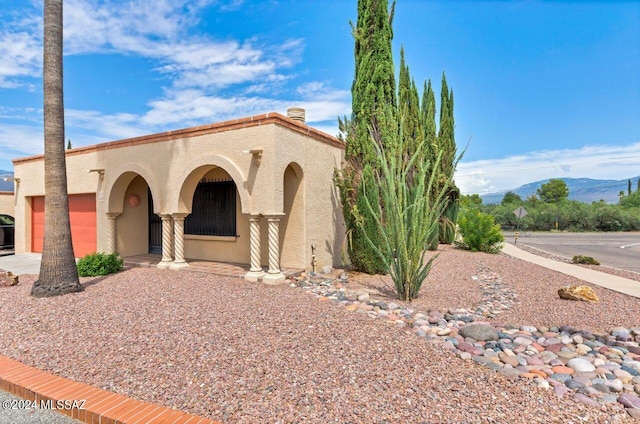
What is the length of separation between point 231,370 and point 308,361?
821 mm

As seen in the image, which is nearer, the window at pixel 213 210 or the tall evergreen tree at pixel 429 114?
the window at pixel 213 210

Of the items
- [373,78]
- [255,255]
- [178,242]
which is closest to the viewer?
[255,255]

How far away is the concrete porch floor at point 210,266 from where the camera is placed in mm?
8383

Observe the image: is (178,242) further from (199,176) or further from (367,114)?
(367,114)

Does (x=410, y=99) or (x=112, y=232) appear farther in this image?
(x=410, y=99)

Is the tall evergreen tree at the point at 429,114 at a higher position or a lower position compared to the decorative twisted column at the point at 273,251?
higher

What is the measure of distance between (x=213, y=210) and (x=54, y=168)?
444cm

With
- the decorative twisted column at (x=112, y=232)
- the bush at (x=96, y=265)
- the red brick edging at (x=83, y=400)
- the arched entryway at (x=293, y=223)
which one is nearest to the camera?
the red brick edging at (x=83, y=400)

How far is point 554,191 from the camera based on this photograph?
61.2 m

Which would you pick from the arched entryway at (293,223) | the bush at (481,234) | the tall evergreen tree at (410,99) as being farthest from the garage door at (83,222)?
the bush at (481,234)

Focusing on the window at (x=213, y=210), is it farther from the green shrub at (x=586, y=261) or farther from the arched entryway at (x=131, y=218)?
the green shrub at (x=586, y=261)

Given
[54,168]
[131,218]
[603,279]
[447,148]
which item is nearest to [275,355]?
[54,168]

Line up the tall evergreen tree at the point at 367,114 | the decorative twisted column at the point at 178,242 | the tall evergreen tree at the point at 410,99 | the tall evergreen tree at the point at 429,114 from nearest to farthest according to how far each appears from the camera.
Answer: the tall evergreen tree at the point at 367,114, the decorative twisted column at the point at 178,242, the tall evergreen tree at the point at 410,99, the tall evergreen tree at the point at 429,114

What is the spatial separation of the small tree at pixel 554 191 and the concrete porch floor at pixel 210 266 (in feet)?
219
